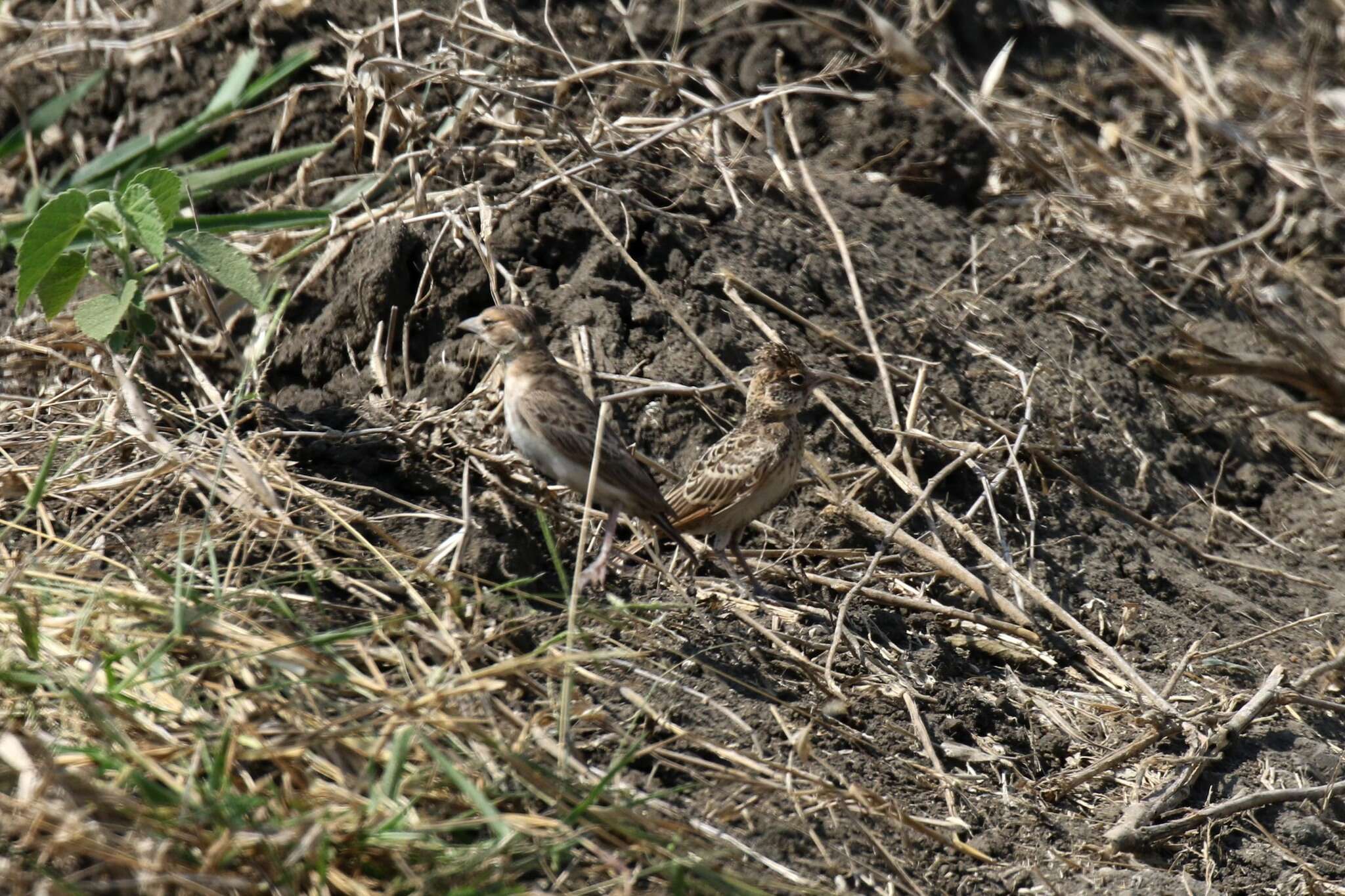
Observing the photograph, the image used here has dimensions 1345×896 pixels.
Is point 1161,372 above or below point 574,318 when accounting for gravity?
below

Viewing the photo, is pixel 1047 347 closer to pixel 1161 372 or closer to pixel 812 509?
pixel 1161 372

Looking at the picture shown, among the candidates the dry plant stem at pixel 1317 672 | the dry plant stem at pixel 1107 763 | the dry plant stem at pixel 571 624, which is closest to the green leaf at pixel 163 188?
the dry plant stem at pixel 571 624

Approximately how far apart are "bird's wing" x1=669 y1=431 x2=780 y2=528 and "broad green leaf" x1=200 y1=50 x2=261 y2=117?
131 inches

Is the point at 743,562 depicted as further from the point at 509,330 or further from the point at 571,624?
the point at 571,624

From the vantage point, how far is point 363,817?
358 centimetres

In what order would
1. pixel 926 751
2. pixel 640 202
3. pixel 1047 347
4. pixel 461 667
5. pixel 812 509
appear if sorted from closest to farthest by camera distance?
pixel 461 667 → pixel 926 751 → pixel 812 509 → pixel 640 202 → pixel 1047 347

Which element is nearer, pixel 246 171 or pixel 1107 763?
pixel 1107 763

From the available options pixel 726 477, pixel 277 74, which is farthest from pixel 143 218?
pixel 277 74

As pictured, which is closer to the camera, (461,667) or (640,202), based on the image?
(461,667)

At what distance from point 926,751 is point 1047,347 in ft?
9.63

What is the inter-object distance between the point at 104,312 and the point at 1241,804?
4424 mm

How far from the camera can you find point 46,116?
757 cm

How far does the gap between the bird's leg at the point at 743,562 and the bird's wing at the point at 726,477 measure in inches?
7.9

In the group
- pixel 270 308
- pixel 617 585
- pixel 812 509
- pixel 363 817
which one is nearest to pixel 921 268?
pixel 812 509
